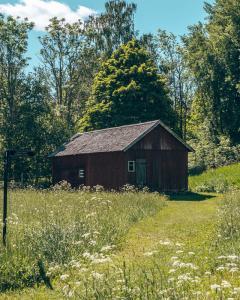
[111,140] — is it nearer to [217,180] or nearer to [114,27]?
[217,180]

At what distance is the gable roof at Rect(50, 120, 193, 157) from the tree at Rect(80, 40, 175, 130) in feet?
21.2

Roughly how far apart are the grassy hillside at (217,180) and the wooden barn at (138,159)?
171 cm

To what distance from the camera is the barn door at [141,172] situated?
1377 inches

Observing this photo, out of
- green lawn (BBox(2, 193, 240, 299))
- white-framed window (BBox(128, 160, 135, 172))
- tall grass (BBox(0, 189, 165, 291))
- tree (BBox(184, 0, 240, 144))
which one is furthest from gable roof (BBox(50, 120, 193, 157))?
tall grass (BBox(0, 189, 165, 291))

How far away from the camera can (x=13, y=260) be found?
1009 centimetres

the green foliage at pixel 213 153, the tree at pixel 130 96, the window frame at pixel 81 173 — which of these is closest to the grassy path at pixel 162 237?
the window frame at pixel 81 173

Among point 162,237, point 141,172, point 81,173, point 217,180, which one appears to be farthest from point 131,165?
point 162,237

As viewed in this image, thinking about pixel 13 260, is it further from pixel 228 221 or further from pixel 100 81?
pixel 100 81

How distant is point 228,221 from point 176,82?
5547cm

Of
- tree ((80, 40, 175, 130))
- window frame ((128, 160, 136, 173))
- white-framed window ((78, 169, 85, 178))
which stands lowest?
white-framed window ((78, 169, 85, 178))

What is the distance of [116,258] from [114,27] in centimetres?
5465

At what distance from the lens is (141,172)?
35.1 m

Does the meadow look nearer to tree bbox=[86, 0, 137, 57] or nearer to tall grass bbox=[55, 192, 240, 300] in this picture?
tall grass bbox=[55, 192, 240, 300]

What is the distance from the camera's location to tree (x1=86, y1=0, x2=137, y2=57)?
61844mm
